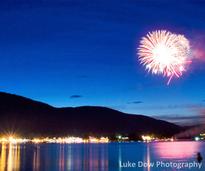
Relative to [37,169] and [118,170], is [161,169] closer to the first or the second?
[118,170]

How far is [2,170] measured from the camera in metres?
67.8

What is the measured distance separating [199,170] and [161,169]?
19.2 ft

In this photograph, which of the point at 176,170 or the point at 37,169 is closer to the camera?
the point at 176,170

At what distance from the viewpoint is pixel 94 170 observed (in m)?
71.2

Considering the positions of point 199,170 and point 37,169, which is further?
point 37,169

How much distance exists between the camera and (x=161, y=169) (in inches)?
2734

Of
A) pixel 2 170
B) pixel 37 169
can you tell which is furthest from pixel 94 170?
pixel 2 170

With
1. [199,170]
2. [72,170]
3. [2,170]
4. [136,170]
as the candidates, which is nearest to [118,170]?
[136,170]

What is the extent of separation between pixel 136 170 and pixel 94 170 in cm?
680

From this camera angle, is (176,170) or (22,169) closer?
(176,170)

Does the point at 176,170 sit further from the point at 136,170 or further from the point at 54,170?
the point at 54,170

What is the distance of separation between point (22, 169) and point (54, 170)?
519cm

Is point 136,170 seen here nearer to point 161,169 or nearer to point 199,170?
point 161,169

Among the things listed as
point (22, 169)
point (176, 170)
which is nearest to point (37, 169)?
point (22, 169)
